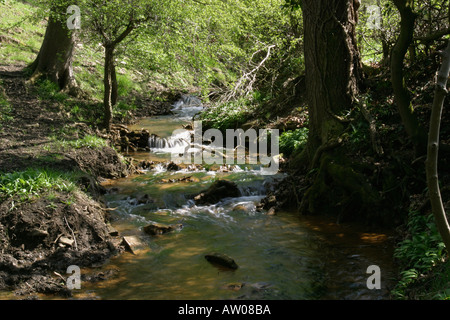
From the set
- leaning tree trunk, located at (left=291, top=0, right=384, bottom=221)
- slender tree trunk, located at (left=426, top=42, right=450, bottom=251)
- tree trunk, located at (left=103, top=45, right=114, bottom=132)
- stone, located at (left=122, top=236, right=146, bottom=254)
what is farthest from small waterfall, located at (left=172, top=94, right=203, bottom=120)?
slender tree trunk, located at (left=426, top=42, right=450, bottom=251)

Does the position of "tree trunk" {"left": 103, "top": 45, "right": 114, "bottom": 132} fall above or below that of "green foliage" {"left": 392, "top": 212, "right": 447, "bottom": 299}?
above

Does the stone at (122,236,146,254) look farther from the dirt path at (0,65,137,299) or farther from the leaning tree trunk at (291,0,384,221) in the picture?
the leaning tree trunk at (291,0,384,221)

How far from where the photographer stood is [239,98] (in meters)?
14.8

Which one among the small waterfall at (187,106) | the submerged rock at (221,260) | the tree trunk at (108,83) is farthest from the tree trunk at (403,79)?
the small waterfall at (187,106)

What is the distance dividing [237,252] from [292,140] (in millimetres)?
5766

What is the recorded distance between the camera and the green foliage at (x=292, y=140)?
11.5 meters

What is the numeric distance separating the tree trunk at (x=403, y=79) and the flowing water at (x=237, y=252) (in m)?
1.70

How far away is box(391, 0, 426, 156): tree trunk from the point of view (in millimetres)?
6125

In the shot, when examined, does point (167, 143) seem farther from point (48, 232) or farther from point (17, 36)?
point (17, 36)

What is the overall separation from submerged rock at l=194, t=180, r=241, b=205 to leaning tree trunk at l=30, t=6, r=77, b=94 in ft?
28.3

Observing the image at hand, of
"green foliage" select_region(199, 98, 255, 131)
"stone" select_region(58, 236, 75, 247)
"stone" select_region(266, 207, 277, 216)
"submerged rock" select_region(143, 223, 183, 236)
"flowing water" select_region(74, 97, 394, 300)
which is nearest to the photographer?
"flowing water" select_region(74, 97, 394, 300)
